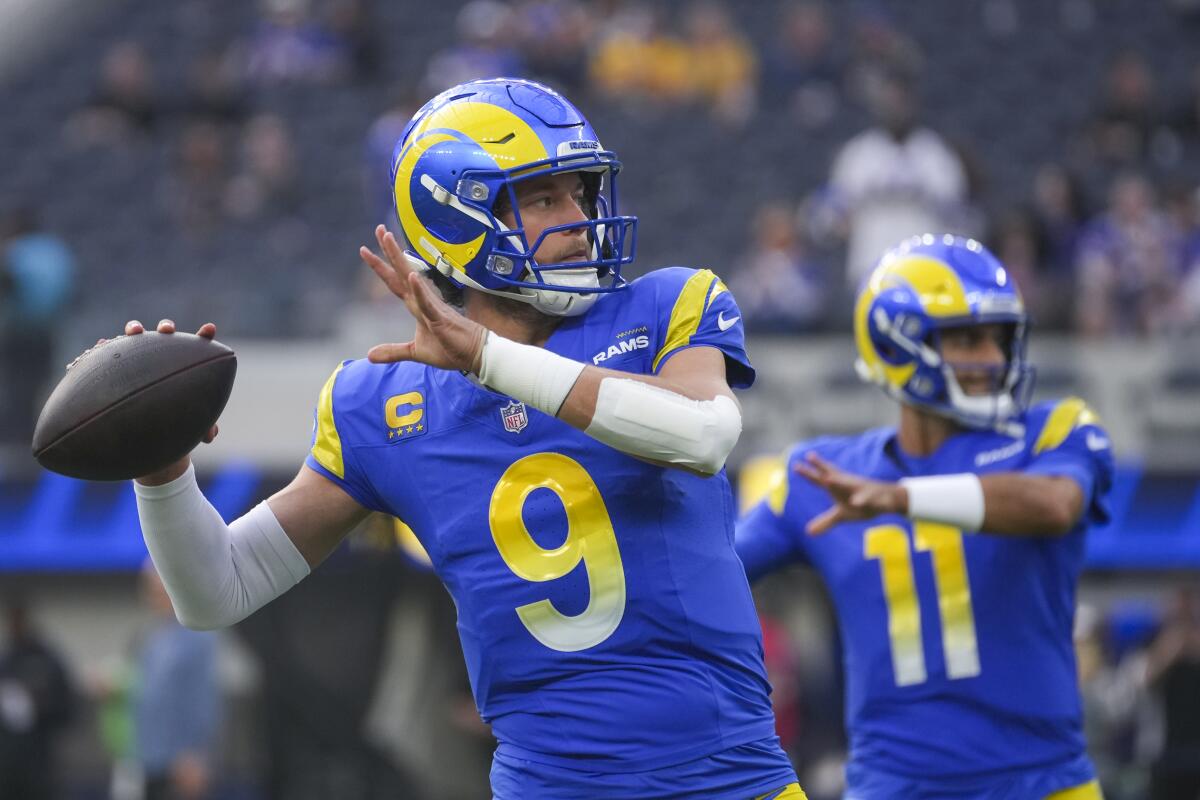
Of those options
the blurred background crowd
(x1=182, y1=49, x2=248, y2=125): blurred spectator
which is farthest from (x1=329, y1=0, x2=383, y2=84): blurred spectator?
(x1=182, y1=49, x2=248, y2=125): blurred spectator

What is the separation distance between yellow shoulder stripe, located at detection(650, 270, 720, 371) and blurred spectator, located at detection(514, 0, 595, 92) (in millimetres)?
9132

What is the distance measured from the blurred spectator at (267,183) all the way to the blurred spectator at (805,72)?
3.44 meters

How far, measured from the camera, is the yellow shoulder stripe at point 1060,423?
430 centimetres

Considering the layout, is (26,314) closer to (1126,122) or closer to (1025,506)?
(1025,506)

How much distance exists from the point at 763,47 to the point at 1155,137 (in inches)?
115

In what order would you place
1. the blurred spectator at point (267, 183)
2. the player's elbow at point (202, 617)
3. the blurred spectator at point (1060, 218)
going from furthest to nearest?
the blurred spectator at point (267, 183) < the blurred spectator at point (1060, 218) < the player's elbow at point (202, 617)

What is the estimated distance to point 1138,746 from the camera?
784 centimetres

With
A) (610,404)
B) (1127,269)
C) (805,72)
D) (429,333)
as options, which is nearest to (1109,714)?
(1127,269)

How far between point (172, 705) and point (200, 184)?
496 cm

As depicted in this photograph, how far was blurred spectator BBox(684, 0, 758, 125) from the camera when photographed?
1279 cm

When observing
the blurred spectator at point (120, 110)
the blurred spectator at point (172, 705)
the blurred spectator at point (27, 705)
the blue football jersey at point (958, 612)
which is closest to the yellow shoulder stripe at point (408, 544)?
the blurred spectator at point (172, 705)

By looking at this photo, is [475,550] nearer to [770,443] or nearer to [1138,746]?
[1138,746]

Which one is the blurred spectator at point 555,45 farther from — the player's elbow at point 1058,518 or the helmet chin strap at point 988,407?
the player's elbow at point 1058,518

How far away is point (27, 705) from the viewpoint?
816 centimetres
